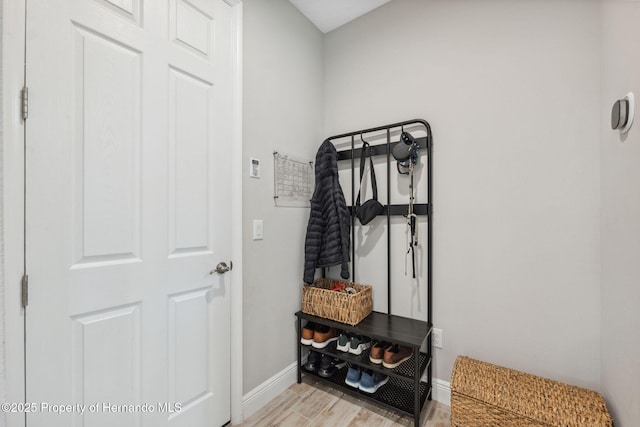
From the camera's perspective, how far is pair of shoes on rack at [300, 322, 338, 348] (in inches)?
74.2

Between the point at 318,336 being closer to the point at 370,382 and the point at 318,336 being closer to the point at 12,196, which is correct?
the point at 370,382

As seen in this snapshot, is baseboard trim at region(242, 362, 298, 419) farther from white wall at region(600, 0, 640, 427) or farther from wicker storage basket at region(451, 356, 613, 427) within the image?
white wall at region(600, 0, 640, 427)

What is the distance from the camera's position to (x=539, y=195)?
146 centimetres

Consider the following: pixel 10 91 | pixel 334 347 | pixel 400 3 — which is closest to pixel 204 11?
pixel 10 91

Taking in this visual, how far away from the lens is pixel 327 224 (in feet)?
6.40

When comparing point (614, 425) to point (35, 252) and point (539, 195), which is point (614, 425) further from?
point (35, 252)

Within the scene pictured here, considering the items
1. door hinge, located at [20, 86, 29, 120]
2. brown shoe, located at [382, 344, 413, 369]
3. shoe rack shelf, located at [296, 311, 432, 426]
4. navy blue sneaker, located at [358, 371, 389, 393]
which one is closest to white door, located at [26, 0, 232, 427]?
door hinge, located at [20, 86, 29, 120]

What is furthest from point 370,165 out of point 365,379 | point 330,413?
point 330,413

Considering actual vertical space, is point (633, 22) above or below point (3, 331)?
above

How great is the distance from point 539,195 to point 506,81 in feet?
2.19

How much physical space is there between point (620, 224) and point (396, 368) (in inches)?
49.6

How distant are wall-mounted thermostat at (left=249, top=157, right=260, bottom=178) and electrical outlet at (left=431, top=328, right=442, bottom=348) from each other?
4.91 feet

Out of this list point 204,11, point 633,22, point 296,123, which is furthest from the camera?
point 296,123

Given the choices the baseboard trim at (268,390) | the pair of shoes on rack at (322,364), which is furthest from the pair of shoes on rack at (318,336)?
the baseboard trim at (268,390)
